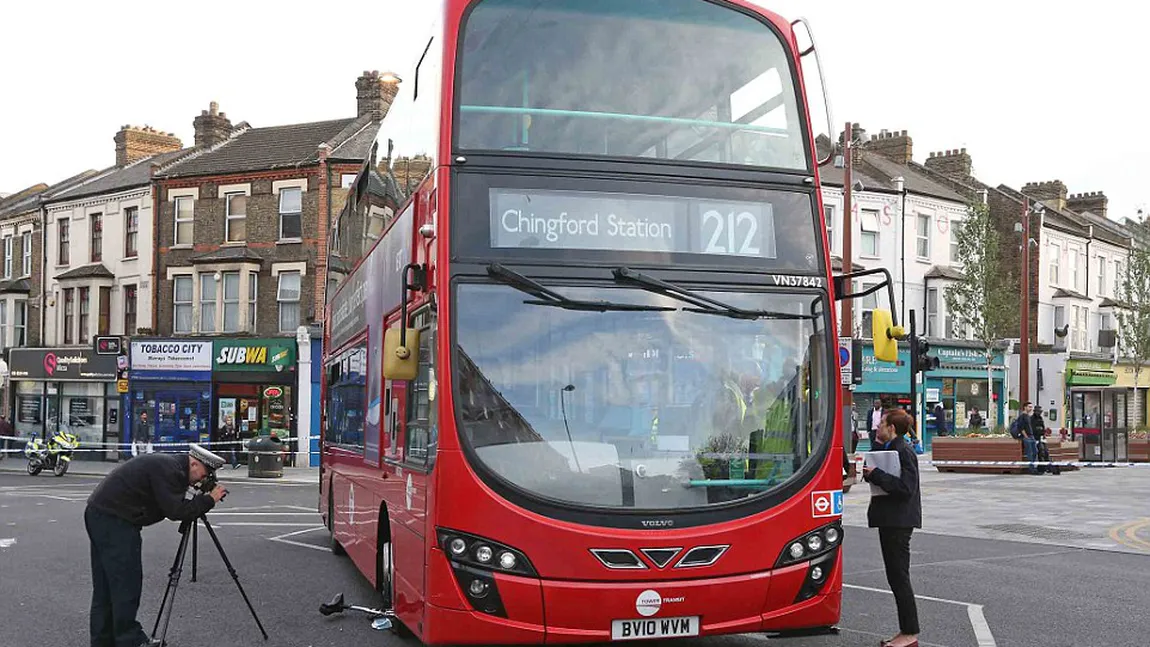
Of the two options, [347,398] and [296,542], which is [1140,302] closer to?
[296,542]

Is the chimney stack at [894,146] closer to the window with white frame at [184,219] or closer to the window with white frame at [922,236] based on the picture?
the window with white frame at [922,236]

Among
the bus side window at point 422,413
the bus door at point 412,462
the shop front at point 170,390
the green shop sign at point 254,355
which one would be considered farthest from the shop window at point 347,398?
the shop front at point 170,390

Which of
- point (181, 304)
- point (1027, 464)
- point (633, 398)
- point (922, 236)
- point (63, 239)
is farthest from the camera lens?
point (922, 236)

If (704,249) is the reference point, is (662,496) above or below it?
below

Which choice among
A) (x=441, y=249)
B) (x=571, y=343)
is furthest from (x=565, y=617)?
(x=441, y=249)

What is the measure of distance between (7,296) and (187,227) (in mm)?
10852

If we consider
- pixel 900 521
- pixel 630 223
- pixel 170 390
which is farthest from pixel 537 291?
pixel 170 390

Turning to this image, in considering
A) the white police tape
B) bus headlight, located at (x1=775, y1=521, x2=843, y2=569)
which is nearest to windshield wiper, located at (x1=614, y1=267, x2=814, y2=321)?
bus headlight, located at (x1=775, y1=521, x2=843, y2=569)

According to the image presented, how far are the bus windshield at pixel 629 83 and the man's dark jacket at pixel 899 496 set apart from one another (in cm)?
220

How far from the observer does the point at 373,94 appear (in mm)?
39750

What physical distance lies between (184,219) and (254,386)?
6349 mm

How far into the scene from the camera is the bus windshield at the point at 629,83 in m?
6.97

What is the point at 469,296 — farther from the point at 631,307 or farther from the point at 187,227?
the point at 187,227

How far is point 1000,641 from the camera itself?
8.30m
